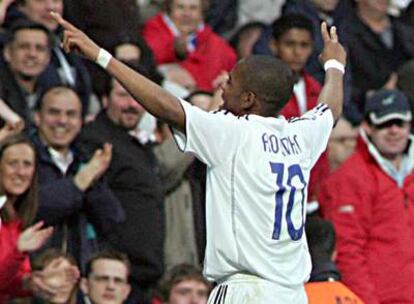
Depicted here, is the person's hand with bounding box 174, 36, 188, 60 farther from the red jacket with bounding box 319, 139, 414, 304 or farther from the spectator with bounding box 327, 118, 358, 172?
the red jacket with bounding box 319, 139, 414, 304

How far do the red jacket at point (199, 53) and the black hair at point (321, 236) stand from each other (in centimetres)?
347

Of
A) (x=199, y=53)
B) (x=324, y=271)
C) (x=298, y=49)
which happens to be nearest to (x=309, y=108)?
(x=298, y=49)

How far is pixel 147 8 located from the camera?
1473 centimetres

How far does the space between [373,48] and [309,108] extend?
5.95 ft

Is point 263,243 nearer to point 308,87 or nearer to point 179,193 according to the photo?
point 179,193

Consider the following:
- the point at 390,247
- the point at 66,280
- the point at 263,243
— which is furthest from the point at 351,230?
the point at 263,243

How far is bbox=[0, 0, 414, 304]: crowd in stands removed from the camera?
1031 centimetres

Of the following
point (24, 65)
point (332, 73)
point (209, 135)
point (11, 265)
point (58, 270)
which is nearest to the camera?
point (209, 135)

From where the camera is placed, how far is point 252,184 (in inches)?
302

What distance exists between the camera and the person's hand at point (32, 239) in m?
9.76

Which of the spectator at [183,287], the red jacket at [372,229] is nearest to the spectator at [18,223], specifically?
the spectator at [183,287]

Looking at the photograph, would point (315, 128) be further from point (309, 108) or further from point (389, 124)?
point (309, 108)

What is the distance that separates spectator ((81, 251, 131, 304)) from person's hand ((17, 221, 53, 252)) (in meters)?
0.76

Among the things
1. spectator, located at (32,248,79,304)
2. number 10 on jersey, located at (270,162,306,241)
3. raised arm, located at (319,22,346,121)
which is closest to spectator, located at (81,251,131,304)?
spectator, located at (32,248,79,304)
